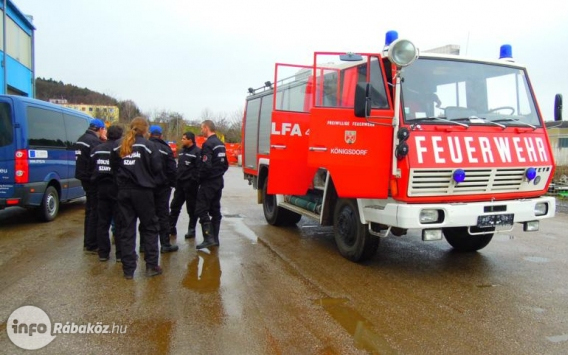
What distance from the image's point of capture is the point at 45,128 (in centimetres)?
866

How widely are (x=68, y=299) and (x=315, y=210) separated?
3662 millimetres

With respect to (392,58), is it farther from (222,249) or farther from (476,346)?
(222,249)

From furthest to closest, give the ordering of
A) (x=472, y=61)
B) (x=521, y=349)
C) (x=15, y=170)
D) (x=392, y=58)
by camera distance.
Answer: (x=15, y=170), (x=472, y=61), (x=392, y=58), (x=521, y=349)

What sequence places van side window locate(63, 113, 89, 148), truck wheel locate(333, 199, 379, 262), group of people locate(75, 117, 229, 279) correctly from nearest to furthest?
group of people locate(75, 117, 229, 279) < truck wheel locate(333, 199, 379, 262) < van side window locate(63, 113, 89, 148)

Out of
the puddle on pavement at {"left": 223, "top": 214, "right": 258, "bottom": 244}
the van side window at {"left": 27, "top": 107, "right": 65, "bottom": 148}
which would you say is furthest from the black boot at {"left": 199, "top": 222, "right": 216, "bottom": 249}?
the van side window at {"left": 27, "top": 107, "right": 65, "bottom": 148}

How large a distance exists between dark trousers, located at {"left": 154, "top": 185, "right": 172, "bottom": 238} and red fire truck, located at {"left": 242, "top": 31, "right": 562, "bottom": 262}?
6.93ft

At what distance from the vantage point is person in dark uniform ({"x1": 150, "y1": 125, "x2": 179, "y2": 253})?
5699mm

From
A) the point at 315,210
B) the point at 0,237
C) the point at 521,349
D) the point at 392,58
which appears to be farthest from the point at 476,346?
the point at 0,237

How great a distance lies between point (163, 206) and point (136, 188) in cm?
111

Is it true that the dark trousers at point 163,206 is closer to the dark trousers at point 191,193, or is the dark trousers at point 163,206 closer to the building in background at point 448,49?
the dark trousers at point 191,193

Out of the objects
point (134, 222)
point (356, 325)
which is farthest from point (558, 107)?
point (134, 222)

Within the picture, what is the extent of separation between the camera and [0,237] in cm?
723

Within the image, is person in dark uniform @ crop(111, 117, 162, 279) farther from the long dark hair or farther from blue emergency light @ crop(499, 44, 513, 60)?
blue emergency light @ crop(499, 44, 513, 60)

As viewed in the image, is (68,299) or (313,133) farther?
(313,133)
